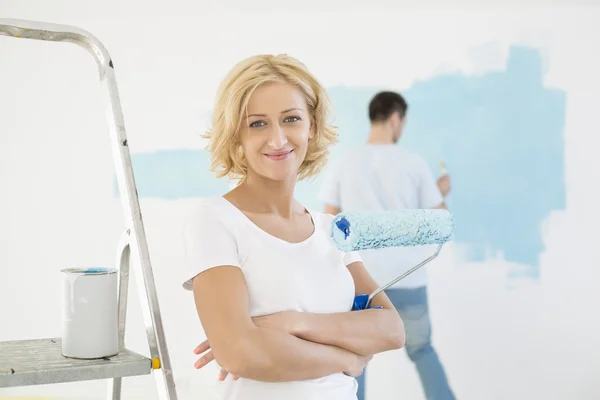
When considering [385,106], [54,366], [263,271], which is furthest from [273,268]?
[385,106]

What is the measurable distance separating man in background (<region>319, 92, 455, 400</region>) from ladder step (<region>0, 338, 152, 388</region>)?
87.4 inches

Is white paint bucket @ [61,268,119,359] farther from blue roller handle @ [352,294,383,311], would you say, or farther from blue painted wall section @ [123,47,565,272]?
blue painted wall section @ [123,47,565,272]

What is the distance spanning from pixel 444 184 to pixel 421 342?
0.70m

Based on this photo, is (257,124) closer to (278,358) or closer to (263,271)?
(263,271)

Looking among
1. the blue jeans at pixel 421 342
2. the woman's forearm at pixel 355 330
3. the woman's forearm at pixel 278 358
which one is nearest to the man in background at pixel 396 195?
the blue jeans at pixel 421 342

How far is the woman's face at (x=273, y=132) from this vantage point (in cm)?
150

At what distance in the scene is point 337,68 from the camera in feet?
10.6

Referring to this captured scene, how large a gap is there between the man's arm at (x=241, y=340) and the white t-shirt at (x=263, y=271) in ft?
0.11

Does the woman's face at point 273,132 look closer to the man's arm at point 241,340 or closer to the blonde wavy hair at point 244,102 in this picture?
the blonde wavy hair at point 244,102

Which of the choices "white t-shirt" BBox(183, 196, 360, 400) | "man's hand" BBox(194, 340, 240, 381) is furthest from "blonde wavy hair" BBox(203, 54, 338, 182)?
"man's hand" BBox(194, 340, 240, 381)

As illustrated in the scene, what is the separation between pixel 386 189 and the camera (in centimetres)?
323

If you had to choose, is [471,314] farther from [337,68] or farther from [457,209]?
[337,68]

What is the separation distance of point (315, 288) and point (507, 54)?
2243 mm

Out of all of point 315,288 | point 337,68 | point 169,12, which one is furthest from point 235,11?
point 315,288
